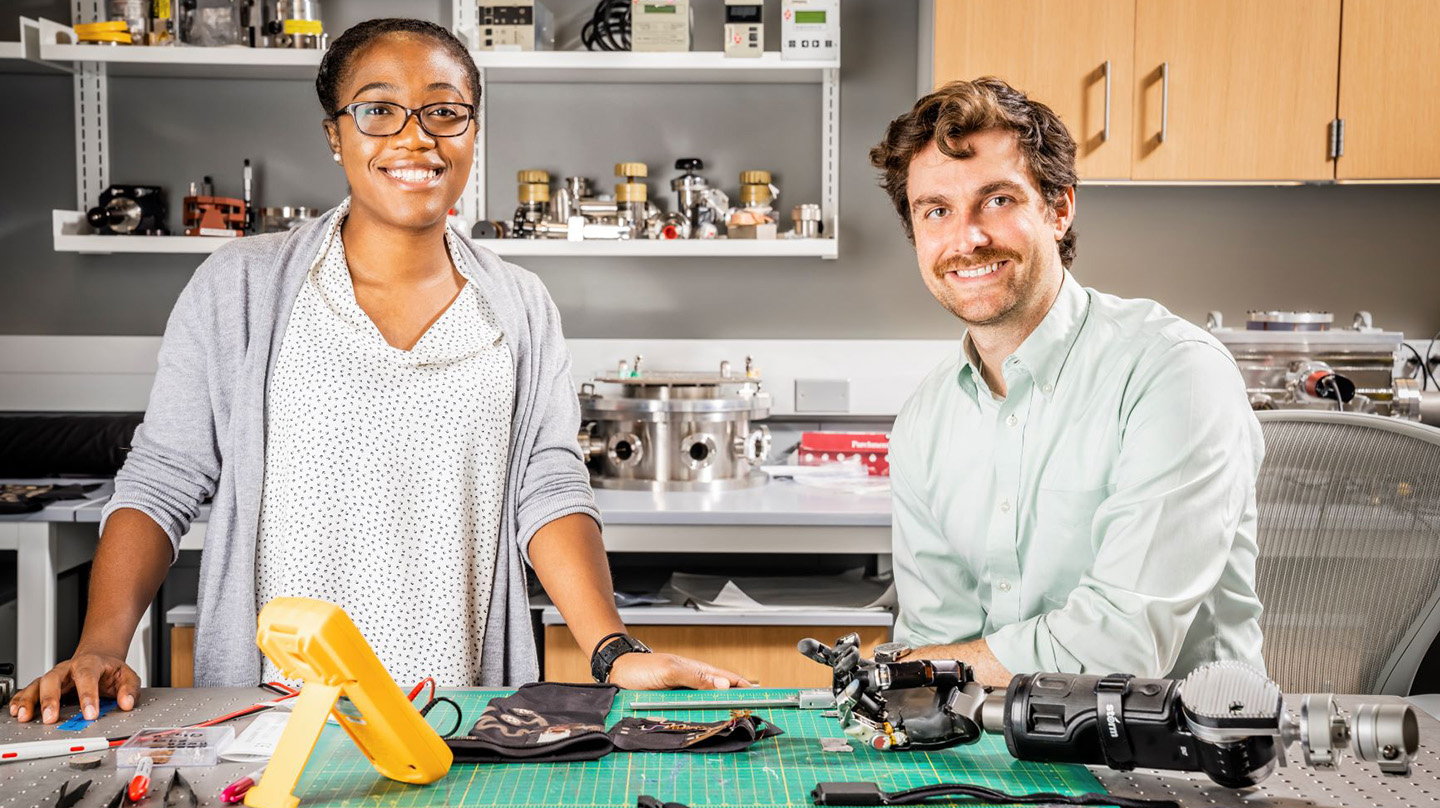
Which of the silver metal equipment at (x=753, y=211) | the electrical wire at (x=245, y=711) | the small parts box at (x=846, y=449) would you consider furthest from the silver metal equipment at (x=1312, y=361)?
the electrical wire at (x=245, y=711)

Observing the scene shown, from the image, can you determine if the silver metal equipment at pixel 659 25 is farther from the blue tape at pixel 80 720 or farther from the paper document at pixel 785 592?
the blue tape at pixel 80 720

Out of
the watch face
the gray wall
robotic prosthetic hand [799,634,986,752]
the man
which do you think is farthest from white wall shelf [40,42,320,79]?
robotic prosthetic hand [799,634,986,752]

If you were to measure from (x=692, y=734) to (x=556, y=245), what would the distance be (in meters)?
1.85

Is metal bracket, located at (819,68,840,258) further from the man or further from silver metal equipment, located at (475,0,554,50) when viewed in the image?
the man

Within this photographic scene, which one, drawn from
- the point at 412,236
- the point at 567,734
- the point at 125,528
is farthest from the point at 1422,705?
the point at 125,528

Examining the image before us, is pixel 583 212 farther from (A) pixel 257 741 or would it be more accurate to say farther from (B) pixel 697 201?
(A) pixel 257 741

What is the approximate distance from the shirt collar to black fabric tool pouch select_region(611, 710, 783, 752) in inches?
21.6

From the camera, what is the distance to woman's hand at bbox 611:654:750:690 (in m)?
1.30

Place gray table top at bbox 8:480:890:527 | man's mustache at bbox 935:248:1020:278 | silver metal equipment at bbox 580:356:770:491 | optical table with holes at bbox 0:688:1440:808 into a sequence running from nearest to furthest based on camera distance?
1. optical table with holes at bbox 0:688:1440:808
2. man's mustache at bbox 935:248:1020:278
3. gray table top at bbox 8:480:890:527
4. silver metal equipment at bbox 580:356:770:491

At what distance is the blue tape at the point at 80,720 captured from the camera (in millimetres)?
1143

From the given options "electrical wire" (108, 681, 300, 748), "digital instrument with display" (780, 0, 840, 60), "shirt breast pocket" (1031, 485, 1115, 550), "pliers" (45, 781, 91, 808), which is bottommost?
"electrical wire" (108, 681, 300, 748)

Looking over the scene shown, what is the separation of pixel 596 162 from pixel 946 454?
5.85 ft

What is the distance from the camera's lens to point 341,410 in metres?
1.49

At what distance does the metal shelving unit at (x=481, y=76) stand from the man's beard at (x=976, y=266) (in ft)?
4.57
